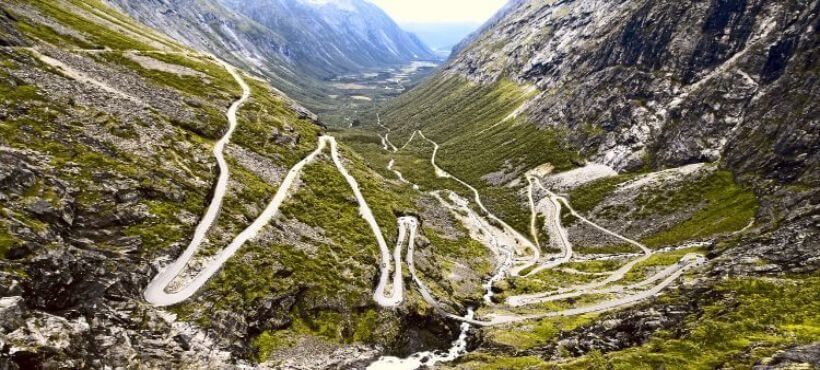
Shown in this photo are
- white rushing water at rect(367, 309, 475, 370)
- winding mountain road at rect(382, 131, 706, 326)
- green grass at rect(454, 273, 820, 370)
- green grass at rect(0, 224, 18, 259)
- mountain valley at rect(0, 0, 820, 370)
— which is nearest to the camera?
green grass at rect(0, 224, 18, 259)

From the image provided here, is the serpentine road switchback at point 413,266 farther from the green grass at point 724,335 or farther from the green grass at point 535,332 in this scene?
the green grass at point 724,335

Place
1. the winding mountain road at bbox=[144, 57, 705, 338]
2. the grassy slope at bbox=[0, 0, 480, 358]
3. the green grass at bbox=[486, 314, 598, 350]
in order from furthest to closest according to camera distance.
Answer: the green grass at bbox=[486, 314, 598, 350], the grassy slope at bbox=[0, 0, 480, 358], the winding mountain road at bbox=[144, 57, 705, 338]

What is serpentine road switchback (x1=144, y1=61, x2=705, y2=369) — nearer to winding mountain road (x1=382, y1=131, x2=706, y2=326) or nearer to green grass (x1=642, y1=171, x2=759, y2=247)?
winding mountain road (x1=382, y1=131, x2=706, y2=326)

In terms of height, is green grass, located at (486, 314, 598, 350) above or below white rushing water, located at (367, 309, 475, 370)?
above

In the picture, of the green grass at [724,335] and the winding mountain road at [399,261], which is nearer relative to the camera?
the green grass at [724,335]

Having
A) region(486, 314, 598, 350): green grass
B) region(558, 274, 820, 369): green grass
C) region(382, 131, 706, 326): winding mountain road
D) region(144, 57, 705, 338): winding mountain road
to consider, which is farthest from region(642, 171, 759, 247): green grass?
region(486, 314, 598, 350): green grass

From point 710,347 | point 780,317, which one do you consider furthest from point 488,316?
point 780,317

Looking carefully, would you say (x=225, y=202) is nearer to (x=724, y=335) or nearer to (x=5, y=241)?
(x=5, y=241)

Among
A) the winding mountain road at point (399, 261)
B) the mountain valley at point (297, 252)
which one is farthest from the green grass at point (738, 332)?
the winding mountain road at point (399, 261)

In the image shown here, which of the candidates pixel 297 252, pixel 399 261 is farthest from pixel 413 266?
pixel 297 252
